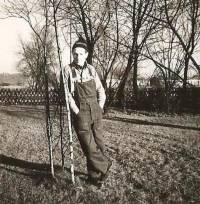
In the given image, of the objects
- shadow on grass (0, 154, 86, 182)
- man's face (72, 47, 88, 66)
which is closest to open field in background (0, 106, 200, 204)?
shadow on grass (0, 154, 86, 182)

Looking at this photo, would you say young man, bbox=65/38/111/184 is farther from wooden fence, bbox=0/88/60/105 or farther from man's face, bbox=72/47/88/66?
wooden fence, bbox=0/88/60/105

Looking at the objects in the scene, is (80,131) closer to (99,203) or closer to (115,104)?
(99,203)

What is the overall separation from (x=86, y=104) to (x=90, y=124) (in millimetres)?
307

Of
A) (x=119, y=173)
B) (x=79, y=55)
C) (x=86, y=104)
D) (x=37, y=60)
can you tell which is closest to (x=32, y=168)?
(x=119, y=173)

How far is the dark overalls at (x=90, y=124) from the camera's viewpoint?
4.93 m

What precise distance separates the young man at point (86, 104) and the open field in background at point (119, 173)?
1.26 feet

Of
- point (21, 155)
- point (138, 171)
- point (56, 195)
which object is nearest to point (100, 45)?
point (21, 155)

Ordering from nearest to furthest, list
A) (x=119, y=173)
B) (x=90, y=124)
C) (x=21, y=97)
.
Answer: (x=90, y=124) < (x=119, y=173) < (x=21, y=97)

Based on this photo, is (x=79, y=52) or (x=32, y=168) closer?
(x=79, y=52)

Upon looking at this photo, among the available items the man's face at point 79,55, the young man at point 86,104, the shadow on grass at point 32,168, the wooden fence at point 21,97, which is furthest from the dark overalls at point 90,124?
the wooden fence at point 21,97

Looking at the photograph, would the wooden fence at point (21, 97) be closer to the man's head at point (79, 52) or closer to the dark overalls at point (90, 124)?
the dark overalls at point (90, 124)

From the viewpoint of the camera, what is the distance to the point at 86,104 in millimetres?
4949

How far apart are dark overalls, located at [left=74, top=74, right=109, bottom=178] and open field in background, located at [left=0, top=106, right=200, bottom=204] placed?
0.31 metres

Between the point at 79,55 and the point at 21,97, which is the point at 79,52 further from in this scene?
the point at 21,97
